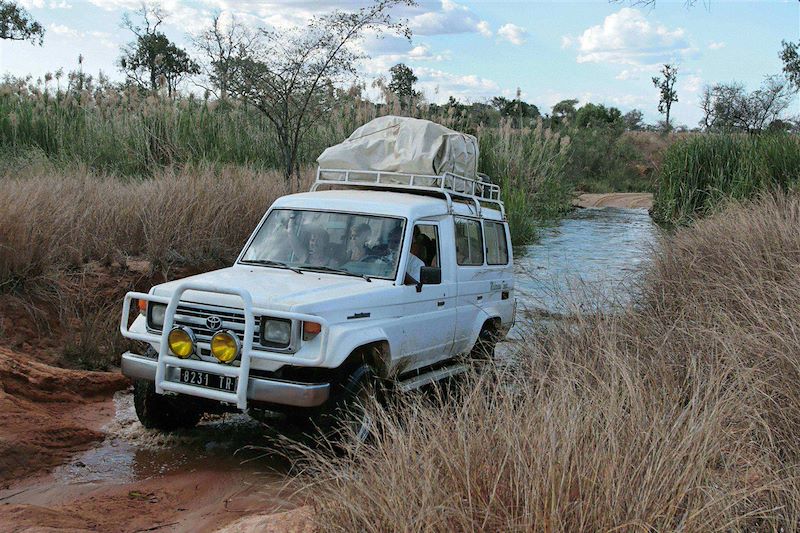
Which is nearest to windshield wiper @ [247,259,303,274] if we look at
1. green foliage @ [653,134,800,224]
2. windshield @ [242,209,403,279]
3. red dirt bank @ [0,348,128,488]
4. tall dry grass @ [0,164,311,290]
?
windshield @ [242,209,403,279]

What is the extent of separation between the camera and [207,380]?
222 inches

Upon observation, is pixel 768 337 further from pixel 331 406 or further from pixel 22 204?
pixel 22 204

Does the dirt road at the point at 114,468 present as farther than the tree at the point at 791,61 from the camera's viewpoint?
No

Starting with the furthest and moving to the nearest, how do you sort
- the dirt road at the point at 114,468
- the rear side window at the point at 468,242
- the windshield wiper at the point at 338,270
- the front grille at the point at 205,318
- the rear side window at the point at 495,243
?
the rear side window at the point at 495,243 → the rear side window at the point at 468,242 → the windshield wiper at the point at 338,270 → the front grille at the point at 205,318 → the dirt road at the point at 114,468

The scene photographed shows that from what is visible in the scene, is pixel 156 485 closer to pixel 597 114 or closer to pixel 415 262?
pixel 415 262

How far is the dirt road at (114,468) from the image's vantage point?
4809 mm

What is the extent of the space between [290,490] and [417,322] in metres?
1.96

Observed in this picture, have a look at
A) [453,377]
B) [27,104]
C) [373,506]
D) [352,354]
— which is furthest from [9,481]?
[27,104]

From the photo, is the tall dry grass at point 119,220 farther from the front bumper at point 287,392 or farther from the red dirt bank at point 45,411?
the front bumper at point 287,392

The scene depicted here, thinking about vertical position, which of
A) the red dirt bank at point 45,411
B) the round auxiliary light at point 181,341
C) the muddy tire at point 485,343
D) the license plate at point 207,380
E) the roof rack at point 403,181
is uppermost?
the roof rack at point 403,181

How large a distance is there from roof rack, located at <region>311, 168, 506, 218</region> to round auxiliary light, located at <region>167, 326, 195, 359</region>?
9.13ft

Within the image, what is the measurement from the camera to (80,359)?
8.04 meters

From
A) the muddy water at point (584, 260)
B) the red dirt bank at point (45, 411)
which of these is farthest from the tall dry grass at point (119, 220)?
the muddy water at point (584, 260)

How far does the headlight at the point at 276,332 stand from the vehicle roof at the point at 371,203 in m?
1.73
